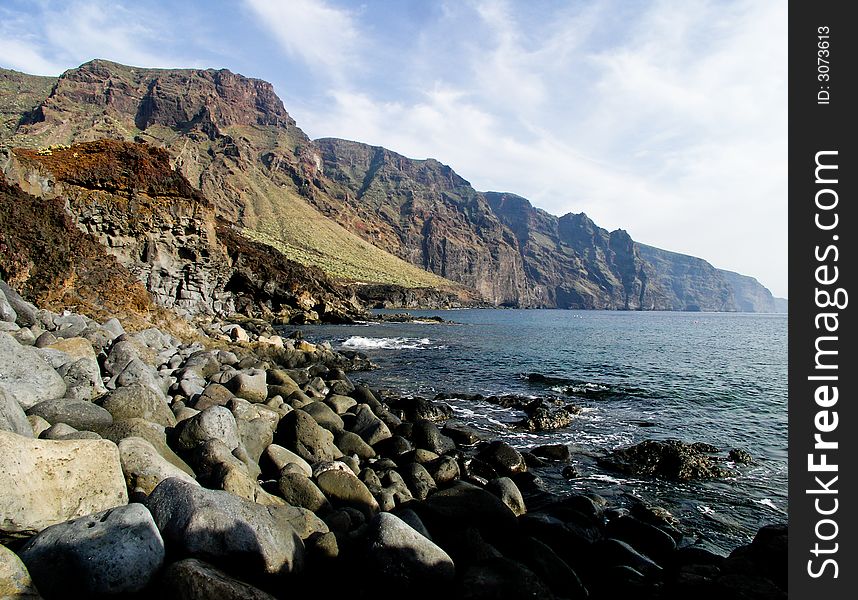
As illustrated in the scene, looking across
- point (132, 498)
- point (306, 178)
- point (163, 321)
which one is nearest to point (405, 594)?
point (132, 498)

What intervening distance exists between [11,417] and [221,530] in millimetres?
2909

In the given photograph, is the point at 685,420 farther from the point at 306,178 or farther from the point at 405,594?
the point at 306,178

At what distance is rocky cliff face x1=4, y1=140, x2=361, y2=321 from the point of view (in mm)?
29016

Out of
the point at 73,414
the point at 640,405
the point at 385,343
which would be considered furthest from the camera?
the point at 385,343

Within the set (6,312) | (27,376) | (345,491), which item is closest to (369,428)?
(345,491)

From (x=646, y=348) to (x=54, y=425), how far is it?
147 ft

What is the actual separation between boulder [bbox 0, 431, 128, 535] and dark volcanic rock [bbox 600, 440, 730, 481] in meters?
11.3

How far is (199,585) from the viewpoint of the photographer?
11.5 feet

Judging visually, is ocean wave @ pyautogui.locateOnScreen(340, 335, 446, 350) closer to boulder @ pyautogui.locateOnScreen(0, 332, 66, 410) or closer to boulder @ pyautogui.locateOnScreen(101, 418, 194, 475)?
boulder @ pyautogui.locateOnScreen(0, 332, 66, 410)

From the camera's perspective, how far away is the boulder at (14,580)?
118 inches

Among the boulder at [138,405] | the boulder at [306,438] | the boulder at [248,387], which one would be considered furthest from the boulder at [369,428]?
the boulder at [138,405]

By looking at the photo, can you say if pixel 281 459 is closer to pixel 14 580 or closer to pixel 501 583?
pixel 501 583

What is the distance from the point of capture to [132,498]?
480 centimetres

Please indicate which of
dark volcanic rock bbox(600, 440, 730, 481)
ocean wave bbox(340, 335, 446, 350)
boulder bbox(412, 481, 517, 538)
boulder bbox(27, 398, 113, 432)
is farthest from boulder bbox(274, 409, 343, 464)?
ocean wave bbox(340, 335, 446, 350)
